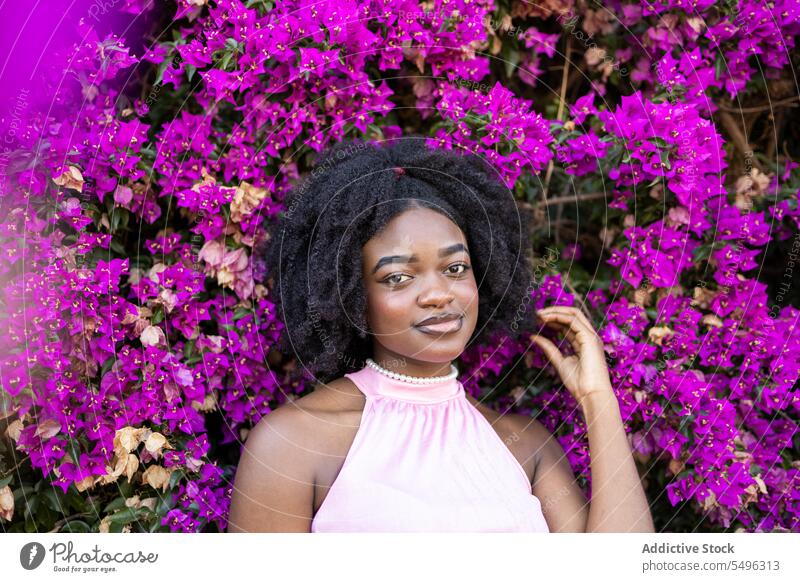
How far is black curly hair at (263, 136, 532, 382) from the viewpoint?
2.00 meters

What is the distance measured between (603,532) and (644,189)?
39.3 inches

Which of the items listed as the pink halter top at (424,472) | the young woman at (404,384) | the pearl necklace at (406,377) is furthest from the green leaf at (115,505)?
the pearl necklace at (406,377)

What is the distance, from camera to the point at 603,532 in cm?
203

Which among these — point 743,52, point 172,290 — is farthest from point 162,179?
point 743,52

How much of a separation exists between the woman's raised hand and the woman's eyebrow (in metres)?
0.44

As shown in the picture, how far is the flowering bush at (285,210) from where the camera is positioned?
2.08 meters

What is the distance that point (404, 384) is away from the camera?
204 centimetres

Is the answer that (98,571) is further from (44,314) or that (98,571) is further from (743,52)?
(743,52)

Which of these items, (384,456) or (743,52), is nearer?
(384,456)

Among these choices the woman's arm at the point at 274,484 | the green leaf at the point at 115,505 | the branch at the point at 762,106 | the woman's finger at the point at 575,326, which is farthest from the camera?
the branch at the point at 762,106

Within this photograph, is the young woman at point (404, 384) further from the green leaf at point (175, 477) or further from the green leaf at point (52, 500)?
the green leaf at point (52, 500)

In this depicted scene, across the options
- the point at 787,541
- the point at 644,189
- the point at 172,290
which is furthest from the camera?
the point at 644,189

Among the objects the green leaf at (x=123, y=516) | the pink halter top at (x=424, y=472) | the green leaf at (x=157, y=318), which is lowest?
the green leaf at (x=123, y=516)

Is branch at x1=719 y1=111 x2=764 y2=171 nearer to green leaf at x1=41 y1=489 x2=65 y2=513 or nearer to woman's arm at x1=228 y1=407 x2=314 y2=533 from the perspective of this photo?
woman's arm at x1=228 y1=407 x2=314 y2=533
